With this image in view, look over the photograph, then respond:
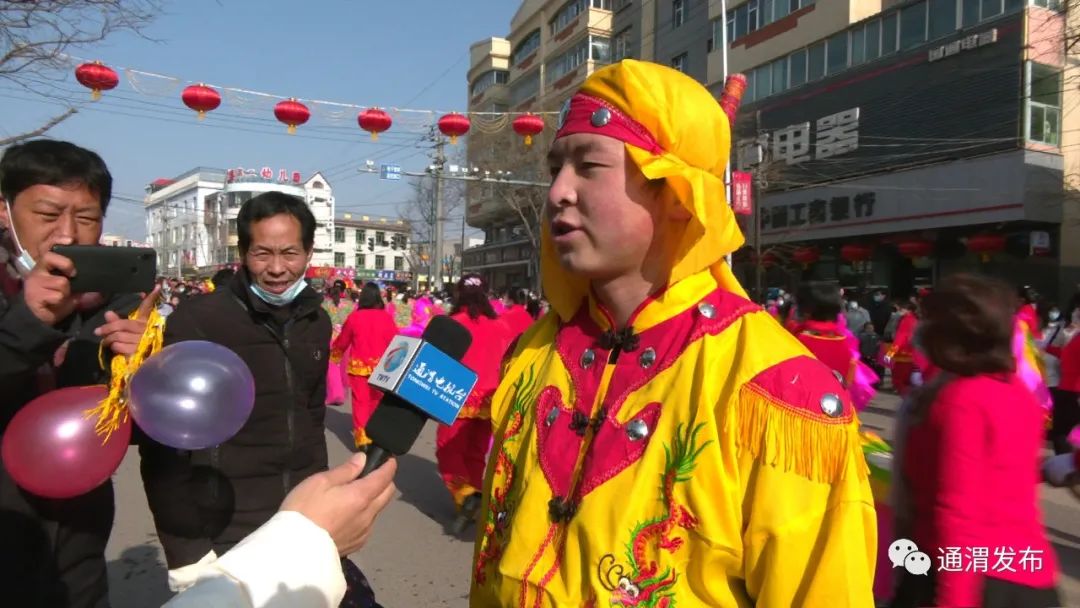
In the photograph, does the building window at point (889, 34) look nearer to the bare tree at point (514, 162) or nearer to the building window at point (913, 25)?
the building window at point (913, 25)

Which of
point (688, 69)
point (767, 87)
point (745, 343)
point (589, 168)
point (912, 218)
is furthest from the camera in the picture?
point (688, 69)

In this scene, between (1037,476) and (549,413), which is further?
(1037,476)

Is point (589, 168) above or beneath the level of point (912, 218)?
beneath

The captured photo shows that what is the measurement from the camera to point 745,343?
1411 millimetres

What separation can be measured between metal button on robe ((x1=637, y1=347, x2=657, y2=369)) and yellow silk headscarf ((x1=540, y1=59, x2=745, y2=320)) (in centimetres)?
16

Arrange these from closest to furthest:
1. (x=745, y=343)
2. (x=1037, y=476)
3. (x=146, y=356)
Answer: (x=745, y=343), (x=146, y=356), (x=1037, y=476)

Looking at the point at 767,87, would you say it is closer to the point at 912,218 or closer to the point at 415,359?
the point at 912,218

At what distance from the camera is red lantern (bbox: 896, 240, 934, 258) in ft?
60.3

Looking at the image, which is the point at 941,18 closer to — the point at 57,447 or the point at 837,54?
the point at 837,54

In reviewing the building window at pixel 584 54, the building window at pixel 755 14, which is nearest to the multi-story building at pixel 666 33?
the building window at pixel 584 54

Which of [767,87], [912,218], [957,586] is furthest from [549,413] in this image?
[767,87]

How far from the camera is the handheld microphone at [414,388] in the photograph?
1.34 metres

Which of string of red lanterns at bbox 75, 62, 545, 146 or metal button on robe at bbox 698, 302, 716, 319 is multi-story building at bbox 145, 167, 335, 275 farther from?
metal button on robe at bbox 698, 302, 716, 319

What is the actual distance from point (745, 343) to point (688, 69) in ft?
89.4
